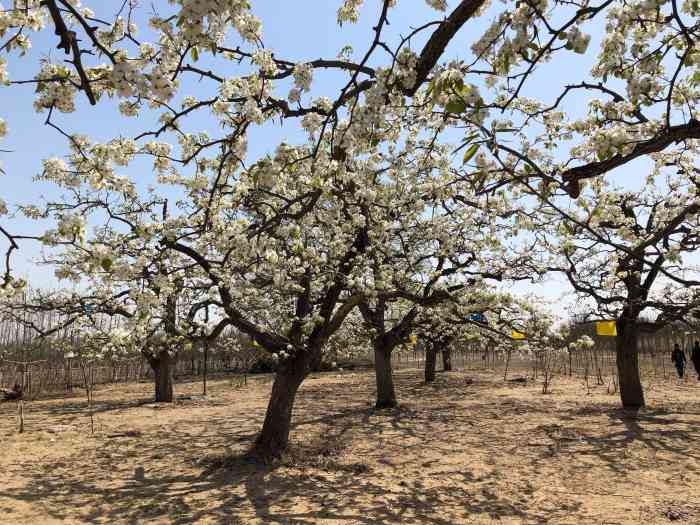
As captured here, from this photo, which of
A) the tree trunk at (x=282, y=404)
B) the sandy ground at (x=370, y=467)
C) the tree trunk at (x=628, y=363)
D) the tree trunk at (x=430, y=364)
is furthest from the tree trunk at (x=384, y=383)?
the tree trunk at (x=430, y=364)

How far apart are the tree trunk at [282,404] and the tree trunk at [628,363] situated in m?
7.26

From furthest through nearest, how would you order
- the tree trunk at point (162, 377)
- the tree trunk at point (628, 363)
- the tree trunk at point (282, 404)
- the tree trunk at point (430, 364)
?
the tree trunk at point (430, 364) → the tree trunk at point (162, 377) → the tree trunk at point (628, 363) → the tree trunk at point (282, 404)

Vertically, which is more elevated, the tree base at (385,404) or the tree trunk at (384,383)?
the tree trunk at (384,383)

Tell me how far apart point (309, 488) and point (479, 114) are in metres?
5.19

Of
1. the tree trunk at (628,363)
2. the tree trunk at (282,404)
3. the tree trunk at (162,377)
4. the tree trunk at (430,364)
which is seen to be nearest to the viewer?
the tree trunk at (282,404)

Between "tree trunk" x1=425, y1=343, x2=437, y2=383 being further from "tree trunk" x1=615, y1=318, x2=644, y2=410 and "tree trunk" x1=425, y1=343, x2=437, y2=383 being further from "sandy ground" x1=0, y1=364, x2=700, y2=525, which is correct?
"tree trunk" x1=615, y1=318, x2=644, y2=410

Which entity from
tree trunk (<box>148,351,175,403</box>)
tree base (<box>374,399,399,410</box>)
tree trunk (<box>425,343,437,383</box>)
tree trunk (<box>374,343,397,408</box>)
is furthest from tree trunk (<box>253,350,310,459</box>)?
tree trunk (<box>425,343,437,383</box>)

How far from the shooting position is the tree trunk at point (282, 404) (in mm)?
7469

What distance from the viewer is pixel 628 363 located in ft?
34.9

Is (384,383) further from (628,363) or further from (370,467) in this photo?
(628,363)

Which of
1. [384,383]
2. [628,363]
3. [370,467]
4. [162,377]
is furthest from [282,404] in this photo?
[162,377]

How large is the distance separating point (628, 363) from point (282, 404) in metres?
7.82

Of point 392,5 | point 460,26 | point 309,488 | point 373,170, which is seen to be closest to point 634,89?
point 460,26

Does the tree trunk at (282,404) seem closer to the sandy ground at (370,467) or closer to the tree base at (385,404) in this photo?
the sandy ground at (370,467)
